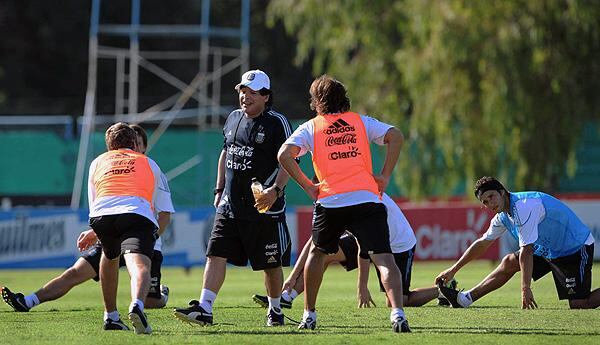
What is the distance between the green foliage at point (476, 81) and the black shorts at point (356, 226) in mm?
16075

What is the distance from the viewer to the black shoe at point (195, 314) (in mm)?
9694

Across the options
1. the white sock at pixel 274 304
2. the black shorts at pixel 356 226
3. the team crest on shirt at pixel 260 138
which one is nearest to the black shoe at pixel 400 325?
the black shorts at pixel 356 226

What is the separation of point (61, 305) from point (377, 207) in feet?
17.4

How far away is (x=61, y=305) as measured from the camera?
13570 millimetres

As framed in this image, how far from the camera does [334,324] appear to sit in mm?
10430

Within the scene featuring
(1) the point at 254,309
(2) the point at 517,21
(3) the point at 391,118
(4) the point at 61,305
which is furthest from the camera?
(3) the point at 391,118

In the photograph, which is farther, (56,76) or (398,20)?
(56,76)

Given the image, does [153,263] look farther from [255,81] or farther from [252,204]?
[255,81]

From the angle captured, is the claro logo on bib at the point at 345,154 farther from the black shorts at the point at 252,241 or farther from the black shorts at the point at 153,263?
the black shorts at the point at 153,263

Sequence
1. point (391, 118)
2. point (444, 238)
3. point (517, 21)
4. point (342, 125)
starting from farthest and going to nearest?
point (391, 118)
point (517, 21)
point (444, 238)
point (342, 125)

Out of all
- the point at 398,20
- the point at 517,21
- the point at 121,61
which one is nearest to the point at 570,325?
the point at 517,21

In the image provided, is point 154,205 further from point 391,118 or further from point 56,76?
point 56,76

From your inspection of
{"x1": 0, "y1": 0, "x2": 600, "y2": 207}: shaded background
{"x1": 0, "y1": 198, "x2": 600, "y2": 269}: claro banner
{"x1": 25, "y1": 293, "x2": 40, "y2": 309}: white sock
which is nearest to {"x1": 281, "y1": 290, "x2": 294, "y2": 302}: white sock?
{"x1": 25, "y1": 293, "x2": 40, "y2": 309}: white sock

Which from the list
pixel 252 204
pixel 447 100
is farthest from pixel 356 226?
pixel 447 100
